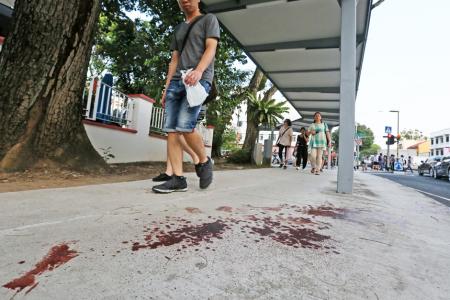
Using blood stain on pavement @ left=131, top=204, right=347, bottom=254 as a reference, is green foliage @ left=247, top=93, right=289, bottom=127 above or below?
above

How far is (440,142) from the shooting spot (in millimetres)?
53688

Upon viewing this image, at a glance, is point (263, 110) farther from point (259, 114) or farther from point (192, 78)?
point (192, 78)

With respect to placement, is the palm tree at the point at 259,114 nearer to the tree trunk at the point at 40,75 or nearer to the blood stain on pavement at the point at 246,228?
the tree trunk at the point at 40,75

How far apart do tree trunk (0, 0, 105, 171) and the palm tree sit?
8.69 meters

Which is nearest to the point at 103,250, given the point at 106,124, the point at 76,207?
the point at 76,207

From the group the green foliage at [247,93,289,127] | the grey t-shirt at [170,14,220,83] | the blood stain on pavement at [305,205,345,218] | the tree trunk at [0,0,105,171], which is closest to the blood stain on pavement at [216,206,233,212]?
the blood stain on pavement at [305,205,345,218]

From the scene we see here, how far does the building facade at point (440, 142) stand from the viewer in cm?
5028

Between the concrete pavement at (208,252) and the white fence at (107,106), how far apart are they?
3.66 m

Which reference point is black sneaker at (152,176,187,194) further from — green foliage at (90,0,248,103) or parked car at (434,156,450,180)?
parked car at (434,156,450,180)

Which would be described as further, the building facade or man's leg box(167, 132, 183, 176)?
the building facade

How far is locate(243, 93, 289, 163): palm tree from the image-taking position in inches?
465

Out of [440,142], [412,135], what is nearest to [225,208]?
[440,142]

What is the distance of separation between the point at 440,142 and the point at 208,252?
224 feet

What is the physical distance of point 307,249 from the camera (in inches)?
44.3
